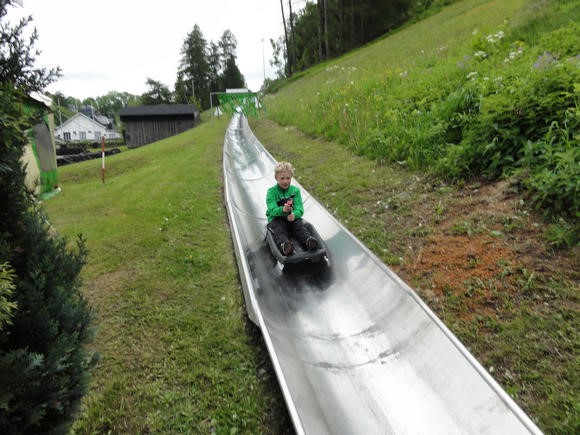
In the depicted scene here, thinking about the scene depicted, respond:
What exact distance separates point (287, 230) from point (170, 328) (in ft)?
5.88

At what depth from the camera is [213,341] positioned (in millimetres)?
3016

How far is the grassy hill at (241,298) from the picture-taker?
236 cm

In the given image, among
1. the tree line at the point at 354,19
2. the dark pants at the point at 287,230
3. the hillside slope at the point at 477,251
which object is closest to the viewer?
the hillside slope at the point at 477,251

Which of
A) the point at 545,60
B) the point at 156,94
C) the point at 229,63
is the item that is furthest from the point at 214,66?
the point at 545,60

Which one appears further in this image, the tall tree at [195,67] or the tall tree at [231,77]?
the tall tree at [231,77]

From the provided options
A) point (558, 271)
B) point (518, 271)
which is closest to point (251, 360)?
point (518, 271)

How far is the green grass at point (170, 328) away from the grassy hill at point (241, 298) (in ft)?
0.04

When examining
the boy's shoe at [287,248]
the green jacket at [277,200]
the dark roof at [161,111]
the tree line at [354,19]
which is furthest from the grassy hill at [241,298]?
the tree line at [354,19]

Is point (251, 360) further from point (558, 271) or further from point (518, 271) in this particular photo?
point (558, 271)

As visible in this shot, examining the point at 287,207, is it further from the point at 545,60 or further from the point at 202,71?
the point at 202,71

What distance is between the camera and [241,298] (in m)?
3.66

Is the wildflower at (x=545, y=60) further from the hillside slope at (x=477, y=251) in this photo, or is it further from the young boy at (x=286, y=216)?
the young boy at (x=286, y=216)

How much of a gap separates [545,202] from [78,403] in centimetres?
431

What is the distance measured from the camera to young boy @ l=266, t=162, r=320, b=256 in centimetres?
389
